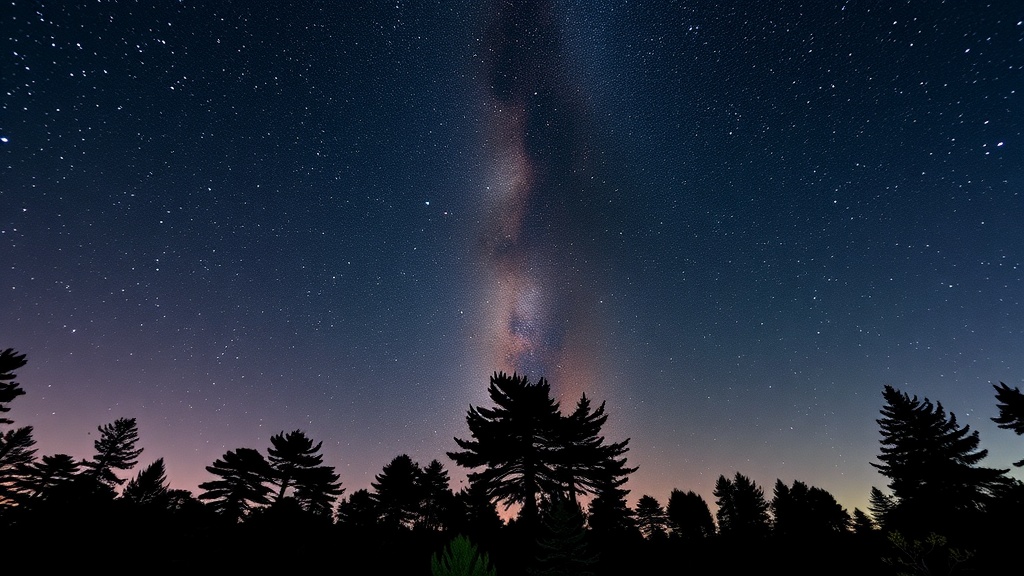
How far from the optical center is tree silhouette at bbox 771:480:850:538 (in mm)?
43656

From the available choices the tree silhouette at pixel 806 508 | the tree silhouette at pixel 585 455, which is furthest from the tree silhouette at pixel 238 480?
the tree silhouette at pixel 806 508

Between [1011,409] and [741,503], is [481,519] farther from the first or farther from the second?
[741,503]

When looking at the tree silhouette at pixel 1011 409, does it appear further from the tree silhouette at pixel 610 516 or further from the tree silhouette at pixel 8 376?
the tree silhouette at pixel 8 376

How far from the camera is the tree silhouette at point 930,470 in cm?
2444

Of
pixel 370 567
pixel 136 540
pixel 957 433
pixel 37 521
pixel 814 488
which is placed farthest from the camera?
pixel 814 488

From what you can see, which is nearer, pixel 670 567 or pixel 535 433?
pixel 670 567

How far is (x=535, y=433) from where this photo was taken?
23.2 m

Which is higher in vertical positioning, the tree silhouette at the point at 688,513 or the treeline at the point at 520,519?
the tree silhouette at the point at 688,513

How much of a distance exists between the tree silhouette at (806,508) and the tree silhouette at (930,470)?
17.0 meters

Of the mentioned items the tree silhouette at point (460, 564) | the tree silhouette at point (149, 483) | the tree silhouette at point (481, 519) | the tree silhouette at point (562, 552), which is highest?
the tree silhouette at point (149, 483)

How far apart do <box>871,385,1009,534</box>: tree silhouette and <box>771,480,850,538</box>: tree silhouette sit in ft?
55.8

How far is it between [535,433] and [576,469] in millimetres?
4320

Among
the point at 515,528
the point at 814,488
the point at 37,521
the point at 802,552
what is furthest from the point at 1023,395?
the point at 37,521

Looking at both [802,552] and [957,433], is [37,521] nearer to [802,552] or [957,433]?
[802,552]
